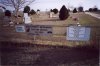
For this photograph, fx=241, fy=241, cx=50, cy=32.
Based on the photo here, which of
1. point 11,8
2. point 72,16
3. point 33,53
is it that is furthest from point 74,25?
point 11,8

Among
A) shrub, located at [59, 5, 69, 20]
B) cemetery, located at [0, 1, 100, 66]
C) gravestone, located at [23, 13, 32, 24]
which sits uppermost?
shrub, located at [59, 5, 69, 20]

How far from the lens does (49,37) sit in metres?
5.45

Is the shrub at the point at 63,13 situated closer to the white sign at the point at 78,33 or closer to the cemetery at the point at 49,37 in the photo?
the cemetery at the point at 49,37

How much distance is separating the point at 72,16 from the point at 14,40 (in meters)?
1.43

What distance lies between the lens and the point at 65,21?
5.14 m

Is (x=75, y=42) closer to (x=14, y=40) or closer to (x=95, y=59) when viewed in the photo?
(x=95, y=59)

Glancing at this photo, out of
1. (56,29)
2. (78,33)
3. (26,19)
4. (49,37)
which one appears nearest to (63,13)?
(56,29)

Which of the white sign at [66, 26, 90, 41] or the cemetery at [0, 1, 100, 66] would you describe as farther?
the white sign at [66, 26, 90, 41]

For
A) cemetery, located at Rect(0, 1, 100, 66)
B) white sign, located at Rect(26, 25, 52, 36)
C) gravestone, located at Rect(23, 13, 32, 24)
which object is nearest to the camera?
cemetery, located at Rect(0, 1, 100, 66)

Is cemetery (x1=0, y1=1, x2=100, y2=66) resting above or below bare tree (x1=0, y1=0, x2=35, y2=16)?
below

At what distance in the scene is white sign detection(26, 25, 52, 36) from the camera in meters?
5.32

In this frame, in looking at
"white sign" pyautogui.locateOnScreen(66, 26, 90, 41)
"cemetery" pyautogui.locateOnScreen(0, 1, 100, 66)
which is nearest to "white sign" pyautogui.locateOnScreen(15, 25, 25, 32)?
"cemetery" pyautogui.locateOnScreen(0, 1, 100, 66)

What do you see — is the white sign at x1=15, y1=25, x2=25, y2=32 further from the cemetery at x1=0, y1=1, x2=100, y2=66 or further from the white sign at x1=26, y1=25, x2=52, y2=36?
the white sign at x1=26, y1=25, x2=52, y2=36

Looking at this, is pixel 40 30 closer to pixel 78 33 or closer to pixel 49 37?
pixel 49 37
